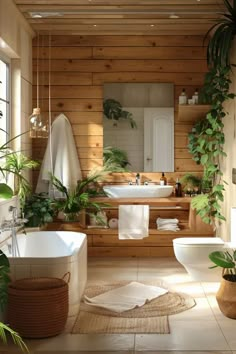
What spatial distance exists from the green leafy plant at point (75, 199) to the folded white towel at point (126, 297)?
1.26 metres

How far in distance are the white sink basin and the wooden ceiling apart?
1766mm

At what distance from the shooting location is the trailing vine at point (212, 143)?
208 inches

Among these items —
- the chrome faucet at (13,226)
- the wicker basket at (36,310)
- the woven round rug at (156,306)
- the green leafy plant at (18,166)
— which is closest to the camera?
the wicker basket at (36,310)

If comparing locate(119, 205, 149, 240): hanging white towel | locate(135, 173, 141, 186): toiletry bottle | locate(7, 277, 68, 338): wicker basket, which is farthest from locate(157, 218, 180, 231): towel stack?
locate(7, 277, 68, 338): wicker basket

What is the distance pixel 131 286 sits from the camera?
4852 mm

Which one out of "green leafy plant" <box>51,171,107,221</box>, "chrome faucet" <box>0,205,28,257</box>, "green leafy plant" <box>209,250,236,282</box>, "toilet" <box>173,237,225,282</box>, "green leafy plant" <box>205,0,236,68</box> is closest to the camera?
"green leafy plant" <box>209,250,236,282</box>

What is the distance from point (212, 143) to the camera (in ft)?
18.5

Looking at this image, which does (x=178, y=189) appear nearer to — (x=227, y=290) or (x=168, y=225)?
(x=168, y=225)

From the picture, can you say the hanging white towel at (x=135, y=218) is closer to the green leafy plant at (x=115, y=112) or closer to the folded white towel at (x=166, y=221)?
the folded white towel at (x=166, y=221)

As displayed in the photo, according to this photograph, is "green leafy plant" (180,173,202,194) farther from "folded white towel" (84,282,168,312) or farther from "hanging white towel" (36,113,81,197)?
"folded white towel" (84,282,168,312)

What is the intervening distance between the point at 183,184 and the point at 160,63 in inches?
56.9

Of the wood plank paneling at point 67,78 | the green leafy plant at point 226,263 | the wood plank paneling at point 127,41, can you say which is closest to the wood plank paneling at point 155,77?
the wood plank paneling at point 67,78

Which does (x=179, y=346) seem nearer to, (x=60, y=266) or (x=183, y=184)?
(x=60, y=266)

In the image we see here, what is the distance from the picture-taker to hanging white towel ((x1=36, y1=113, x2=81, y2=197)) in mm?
6121
